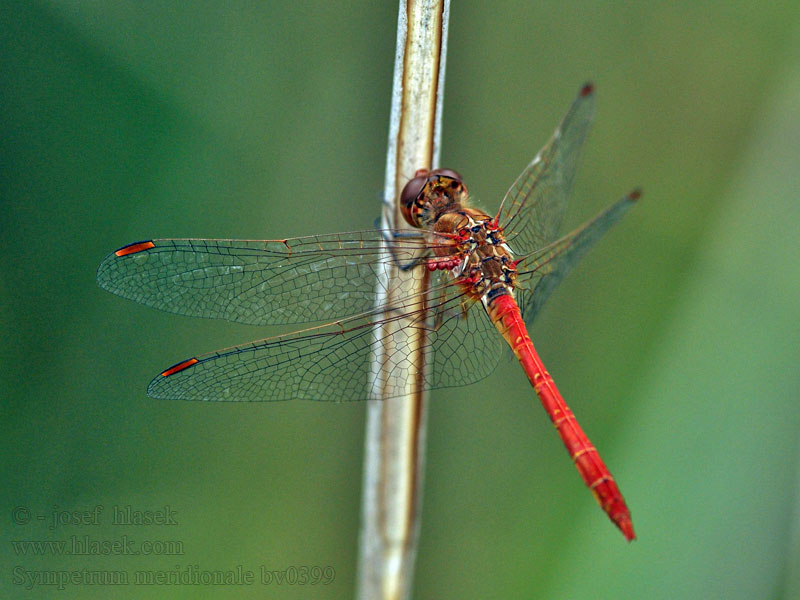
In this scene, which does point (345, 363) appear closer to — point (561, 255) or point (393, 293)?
point (393, 293)

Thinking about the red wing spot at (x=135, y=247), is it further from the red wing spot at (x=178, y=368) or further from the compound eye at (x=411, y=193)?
the compound eye at (x=411, y=193)

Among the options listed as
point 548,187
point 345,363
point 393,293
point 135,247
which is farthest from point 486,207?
point 135,247

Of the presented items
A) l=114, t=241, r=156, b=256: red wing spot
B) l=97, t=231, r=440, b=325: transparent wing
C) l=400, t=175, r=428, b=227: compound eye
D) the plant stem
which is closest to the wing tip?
l=97, t=231, r=440, b=325: transparent wing

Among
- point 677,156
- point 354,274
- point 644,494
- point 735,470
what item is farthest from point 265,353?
point 677,156

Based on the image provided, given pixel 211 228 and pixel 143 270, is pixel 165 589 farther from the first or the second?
pixel 211 228

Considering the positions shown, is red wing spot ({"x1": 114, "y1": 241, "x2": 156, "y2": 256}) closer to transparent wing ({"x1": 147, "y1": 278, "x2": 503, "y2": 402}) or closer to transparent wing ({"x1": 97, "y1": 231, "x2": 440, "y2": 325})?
transparent wing ({"x1": 97, "y1": 231, "x2": 440, "y2": 325})

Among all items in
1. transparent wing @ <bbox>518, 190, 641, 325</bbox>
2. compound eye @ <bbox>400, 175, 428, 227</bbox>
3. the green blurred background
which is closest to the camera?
the green blurred background
